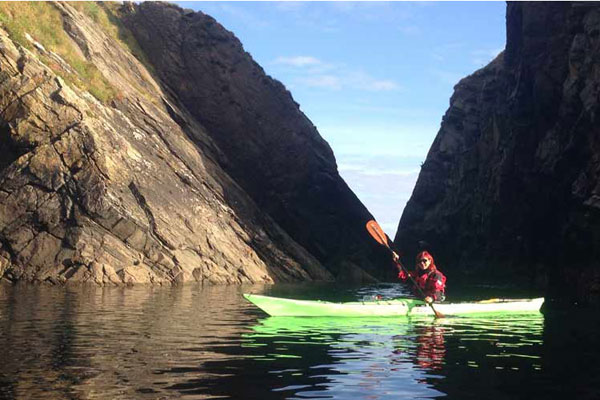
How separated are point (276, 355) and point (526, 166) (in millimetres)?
41698

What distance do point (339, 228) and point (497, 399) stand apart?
48036 millimetres

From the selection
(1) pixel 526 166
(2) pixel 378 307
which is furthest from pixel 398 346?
(1) pixel 526 166

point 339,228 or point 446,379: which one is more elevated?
point 339,228

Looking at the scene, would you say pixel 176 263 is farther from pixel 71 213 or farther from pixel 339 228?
pixel 339 228

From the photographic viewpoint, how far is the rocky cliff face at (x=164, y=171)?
33.3 meters

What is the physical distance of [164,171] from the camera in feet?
135

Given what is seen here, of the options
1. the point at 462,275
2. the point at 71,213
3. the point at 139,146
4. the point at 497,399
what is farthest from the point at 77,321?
the point at 462,275

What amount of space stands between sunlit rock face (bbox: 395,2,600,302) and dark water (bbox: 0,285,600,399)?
18732 millimetres

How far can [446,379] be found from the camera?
38.7ft

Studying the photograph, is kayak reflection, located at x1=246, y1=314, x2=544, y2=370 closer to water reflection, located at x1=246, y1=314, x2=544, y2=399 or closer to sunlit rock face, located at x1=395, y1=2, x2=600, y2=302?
water reflection, located at x1=246, y1=314, x2=544, y2=399

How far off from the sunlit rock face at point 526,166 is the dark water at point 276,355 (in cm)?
1873

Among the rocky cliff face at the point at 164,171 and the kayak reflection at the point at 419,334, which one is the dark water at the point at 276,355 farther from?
the rocky cliff face at the point at 164,171

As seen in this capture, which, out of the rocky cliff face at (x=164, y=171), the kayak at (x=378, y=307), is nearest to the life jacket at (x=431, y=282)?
the kayak at (x=378, y=307)

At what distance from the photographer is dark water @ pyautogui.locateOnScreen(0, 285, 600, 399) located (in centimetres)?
1056
